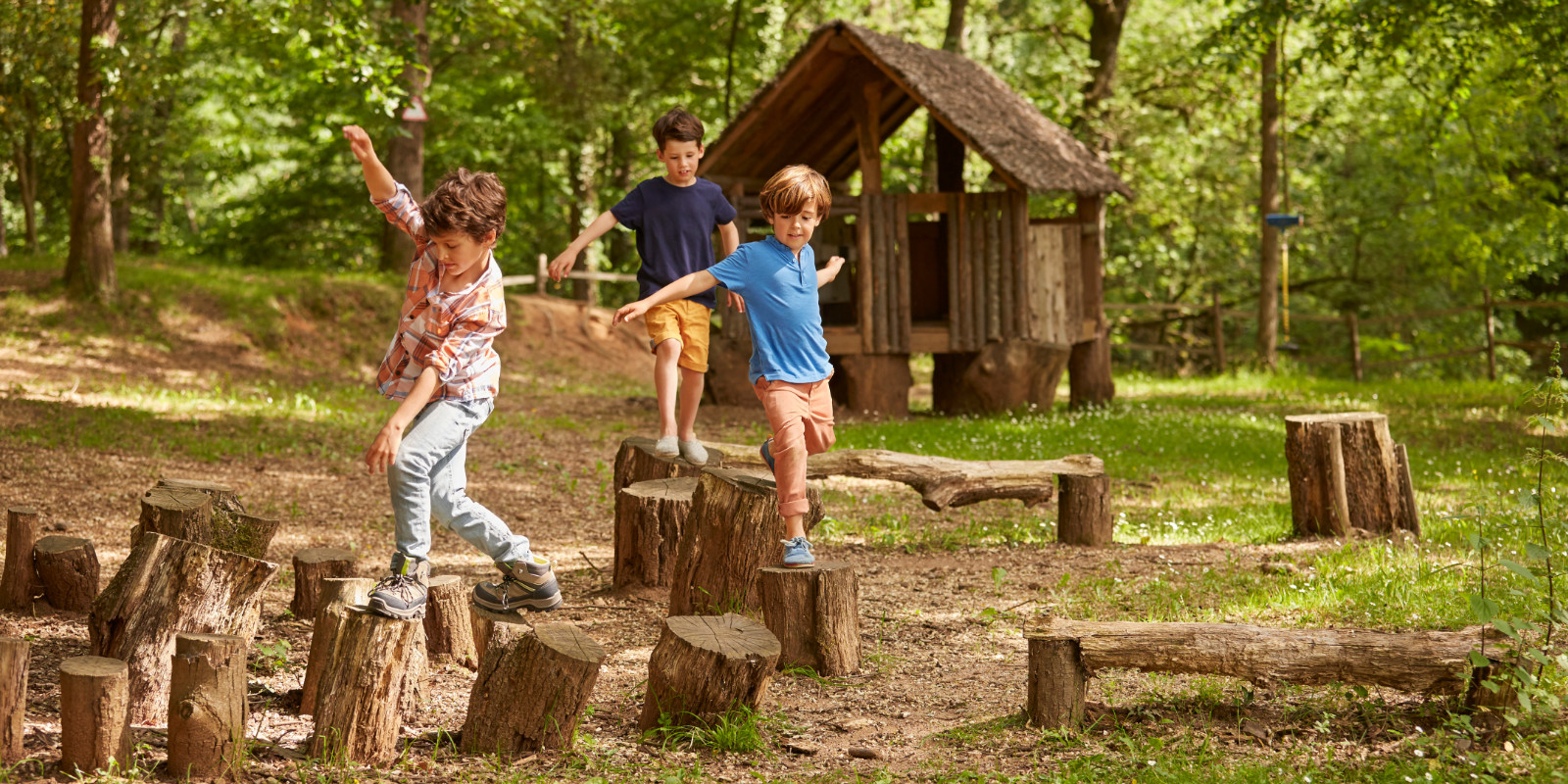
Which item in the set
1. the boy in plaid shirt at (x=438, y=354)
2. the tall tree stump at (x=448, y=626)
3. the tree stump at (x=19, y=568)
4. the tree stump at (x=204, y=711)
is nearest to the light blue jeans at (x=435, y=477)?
the boy in plaid shirt at (x=438, y=354)

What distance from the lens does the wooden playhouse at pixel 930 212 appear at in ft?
48.1

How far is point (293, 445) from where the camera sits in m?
11.2

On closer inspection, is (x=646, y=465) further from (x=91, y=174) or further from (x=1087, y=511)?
(x=91, y=174)

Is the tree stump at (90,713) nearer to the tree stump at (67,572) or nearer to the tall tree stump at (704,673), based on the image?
the tall tree stump at (704,673)

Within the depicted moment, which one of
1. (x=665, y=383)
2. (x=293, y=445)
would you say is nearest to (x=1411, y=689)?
(x=665, y=383)

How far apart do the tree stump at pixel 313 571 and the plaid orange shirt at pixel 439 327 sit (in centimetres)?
126

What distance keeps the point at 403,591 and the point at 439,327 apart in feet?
3.27

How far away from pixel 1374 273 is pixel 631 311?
26891mm

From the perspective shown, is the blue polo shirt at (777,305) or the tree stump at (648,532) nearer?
the blue polo shirt at (777,305)

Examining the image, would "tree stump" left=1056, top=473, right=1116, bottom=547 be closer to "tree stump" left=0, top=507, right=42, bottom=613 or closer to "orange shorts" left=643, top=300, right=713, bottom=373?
"orange shorts" left=643, top=300, right=713, bottom=373

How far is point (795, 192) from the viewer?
515 cm


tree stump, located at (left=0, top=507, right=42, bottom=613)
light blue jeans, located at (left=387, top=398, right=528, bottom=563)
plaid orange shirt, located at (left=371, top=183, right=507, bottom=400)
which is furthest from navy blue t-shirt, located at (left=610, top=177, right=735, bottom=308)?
tree stump, located at (left=0, top=507, right=42, bottom=613)

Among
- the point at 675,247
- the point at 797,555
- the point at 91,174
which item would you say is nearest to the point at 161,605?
the point at 797,555

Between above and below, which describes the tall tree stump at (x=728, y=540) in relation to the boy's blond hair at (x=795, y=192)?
below
